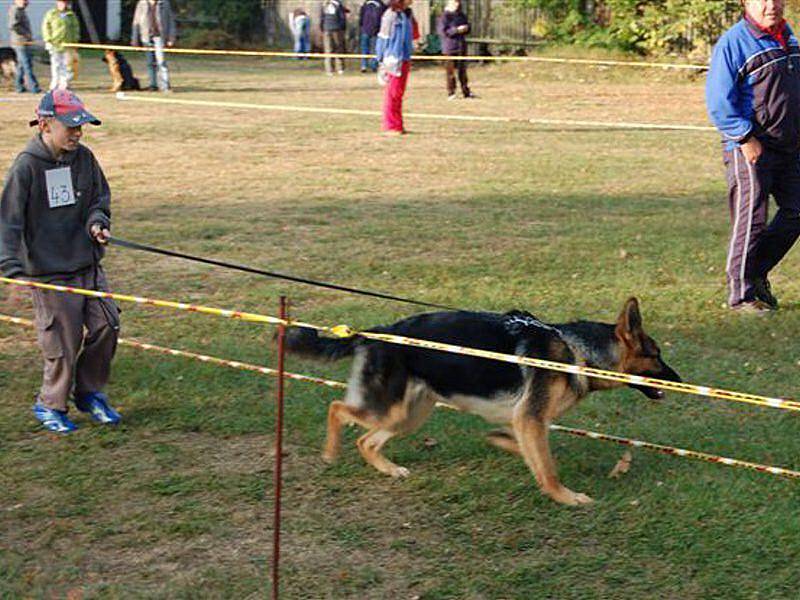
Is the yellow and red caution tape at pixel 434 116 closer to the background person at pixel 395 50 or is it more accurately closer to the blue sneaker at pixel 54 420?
the background person at pixel 395 50

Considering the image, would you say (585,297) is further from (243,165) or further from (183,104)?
(183,104)

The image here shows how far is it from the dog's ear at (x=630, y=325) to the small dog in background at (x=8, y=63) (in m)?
20.9

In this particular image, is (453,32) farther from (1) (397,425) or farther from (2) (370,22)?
(1) (397,425)

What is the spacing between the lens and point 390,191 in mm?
12680

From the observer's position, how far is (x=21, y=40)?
2262 centimetres

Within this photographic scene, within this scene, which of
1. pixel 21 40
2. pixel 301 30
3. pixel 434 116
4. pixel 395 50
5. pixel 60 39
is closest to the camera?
pixel 395 50

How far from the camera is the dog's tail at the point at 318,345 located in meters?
5.45

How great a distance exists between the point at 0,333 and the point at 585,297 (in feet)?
12.7

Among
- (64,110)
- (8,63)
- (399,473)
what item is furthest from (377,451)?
(8,63)

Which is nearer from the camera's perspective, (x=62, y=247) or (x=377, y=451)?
(x=377, y=451)

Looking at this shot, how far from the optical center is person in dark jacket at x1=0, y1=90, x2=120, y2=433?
573 cm

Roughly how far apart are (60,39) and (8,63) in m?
2.53

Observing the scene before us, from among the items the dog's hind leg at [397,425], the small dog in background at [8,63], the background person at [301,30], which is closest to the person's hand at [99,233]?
the dog's hind leg at [397,425]

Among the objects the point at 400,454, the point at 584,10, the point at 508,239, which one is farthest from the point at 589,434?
the point at 584,10
